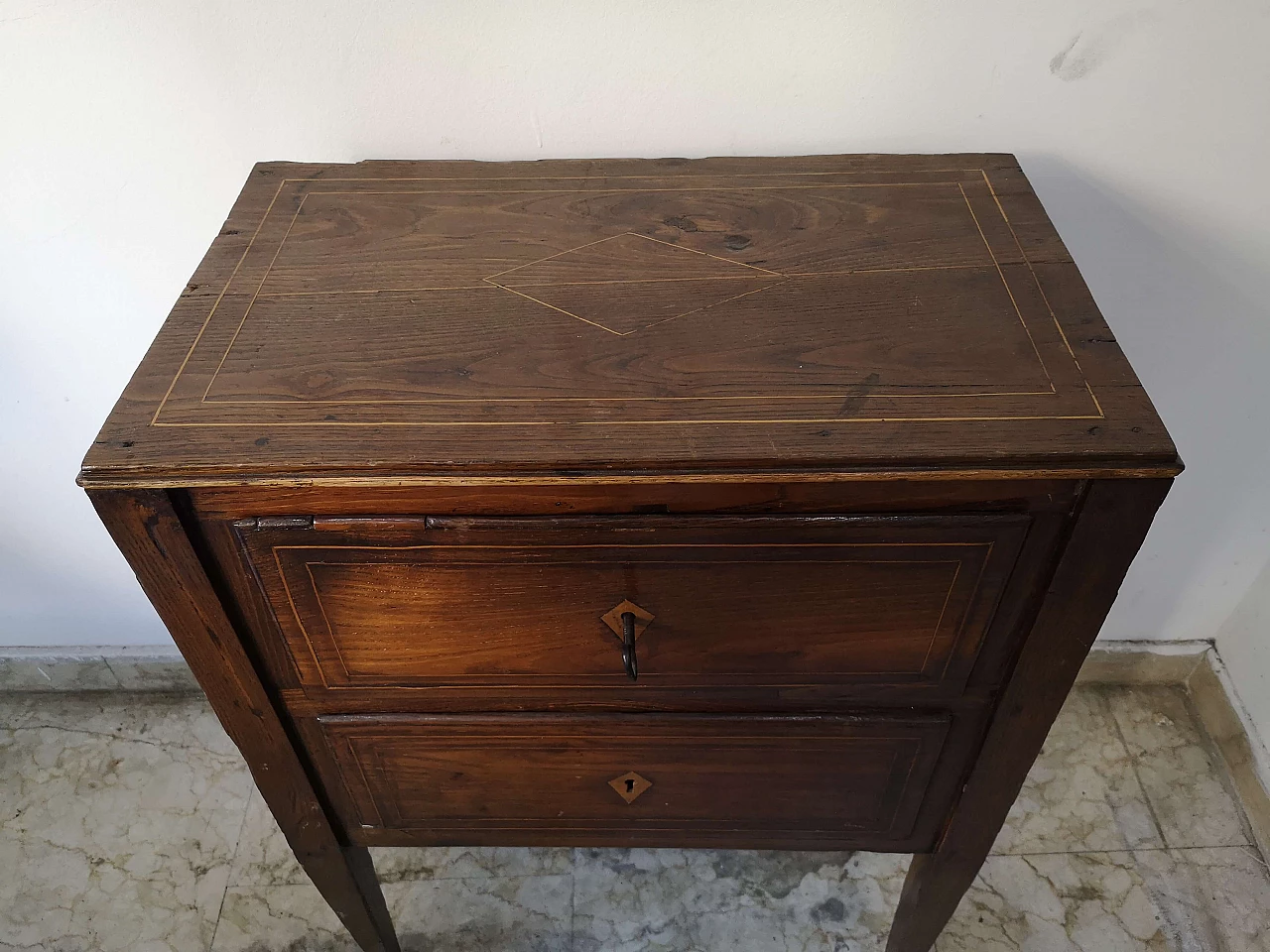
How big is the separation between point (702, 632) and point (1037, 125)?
69cm

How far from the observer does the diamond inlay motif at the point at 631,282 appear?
822 mm

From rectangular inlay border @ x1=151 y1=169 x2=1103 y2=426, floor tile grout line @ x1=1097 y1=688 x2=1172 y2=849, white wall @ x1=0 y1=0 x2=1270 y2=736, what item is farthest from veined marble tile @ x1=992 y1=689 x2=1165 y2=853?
rectangular inlay border @ x1=151 y1=169 x2=1103 y2=426

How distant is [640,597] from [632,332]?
229mm

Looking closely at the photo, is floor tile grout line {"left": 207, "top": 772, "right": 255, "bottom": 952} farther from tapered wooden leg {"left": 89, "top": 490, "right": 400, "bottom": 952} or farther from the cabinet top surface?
the cabinet top surface

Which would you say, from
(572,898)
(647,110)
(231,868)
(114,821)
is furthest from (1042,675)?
(114,821)

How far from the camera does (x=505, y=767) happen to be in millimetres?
958

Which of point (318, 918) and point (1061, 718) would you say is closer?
point (318, 918)

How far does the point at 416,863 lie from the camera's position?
1432 millimetres


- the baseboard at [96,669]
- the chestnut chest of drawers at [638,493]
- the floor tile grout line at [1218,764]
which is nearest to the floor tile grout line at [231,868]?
the baseboard at [96,669]

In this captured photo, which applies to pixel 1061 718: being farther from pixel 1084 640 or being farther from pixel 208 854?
pixel 208 854

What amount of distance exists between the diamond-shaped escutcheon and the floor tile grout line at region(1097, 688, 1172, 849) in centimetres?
94

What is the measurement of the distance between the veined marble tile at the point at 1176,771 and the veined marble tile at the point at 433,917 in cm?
95

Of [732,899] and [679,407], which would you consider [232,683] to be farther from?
[732,899]

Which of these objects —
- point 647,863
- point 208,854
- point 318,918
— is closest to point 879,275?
point 647,863
